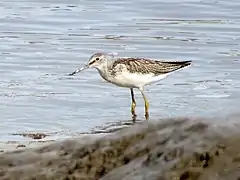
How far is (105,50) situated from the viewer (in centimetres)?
1254

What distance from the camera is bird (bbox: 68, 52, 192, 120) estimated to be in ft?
32.2

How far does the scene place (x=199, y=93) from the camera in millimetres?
9953

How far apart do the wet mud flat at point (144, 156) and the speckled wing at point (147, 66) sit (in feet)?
19.2

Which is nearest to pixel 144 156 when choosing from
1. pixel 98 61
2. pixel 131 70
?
pixel 131 70

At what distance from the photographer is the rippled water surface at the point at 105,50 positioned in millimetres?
9133

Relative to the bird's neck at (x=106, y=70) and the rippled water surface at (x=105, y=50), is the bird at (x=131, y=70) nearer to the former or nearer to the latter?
the bird's neck at (x=106, y=70)

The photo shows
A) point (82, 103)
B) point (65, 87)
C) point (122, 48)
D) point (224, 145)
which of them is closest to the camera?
point (224, 145)

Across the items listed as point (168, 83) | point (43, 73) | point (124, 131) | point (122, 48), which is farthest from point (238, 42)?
point (124, 131)

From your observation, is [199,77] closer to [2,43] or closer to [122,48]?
[122,48]

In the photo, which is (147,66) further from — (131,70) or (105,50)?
(105,50)

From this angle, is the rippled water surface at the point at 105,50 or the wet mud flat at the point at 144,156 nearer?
the wet mud flat at the point at 144,156

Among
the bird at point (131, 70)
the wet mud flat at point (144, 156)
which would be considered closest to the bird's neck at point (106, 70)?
the bird at point (131, 70)

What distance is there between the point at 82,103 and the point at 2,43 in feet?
12.2

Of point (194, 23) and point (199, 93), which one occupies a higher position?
point (194, 23)
